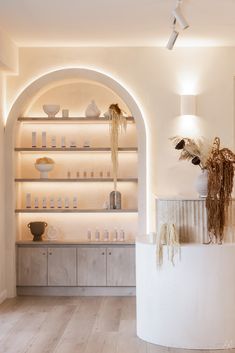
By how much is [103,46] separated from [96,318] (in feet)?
9.99

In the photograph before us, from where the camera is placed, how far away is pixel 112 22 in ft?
19.4

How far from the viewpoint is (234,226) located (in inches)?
204

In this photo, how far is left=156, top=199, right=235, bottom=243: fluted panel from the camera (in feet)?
16.9

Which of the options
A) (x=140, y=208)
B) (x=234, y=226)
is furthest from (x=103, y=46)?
(x=234, y=226)

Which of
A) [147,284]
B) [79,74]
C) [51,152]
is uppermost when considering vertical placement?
[79,74]

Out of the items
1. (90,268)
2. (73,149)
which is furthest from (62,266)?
(73,149)

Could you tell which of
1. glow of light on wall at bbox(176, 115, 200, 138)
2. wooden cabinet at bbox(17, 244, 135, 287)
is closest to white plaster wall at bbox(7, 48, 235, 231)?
glow of light on wall at bbox(176, 115, 200, 138)

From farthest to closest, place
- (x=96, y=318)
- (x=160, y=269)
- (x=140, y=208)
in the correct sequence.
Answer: (x=140, y=208), (x=96, y=318), (x=160, y=269)

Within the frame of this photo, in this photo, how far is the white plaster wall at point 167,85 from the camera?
701 cm

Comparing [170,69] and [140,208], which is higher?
[170,69]

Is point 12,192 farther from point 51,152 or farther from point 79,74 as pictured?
point 79,74

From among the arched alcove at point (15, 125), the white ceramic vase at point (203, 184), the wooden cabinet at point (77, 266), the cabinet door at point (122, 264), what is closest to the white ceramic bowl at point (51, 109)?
the arched alcove at point (15, 125)

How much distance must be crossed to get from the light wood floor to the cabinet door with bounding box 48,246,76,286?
217mm

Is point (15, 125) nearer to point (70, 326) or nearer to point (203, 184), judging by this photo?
point (70, 326)
